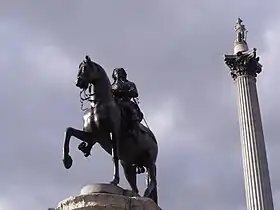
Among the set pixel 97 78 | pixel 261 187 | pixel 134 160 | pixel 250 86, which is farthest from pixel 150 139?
pixel 250 86

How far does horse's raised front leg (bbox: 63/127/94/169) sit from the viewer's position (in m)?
9.41

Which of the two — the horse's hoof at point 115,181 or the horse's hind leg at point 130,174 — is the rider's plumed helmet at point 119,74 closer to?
the horse's hind leg at point 130,174

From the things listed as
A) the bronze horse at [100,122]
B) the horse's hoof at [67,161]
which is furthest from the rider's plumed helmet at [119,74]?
the horse's hoof at [67,161]

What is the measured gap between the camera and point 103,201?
841 centimetres

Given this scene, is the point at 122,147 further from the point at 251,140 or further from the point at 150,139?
the point at 251,140

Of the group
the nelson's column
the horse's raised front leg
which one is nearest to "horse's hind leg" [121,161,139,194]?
the horse's raised front leg

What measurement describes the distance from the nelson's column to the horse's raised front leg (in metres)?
19.9

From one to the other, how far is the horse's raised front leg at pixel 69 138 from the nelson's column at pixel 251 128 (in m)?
19.9

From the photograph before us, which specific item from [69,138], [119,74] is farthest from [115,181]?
[119,74]

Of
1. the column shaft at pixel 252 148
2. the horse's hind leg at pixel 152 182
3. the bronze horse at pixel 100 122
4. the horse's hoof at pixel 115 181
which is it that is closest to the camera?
the horse's hoof at pixel 115 181

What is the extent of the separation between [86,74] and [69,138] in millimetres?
918

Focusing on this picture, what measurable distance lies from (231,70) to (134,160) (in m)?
22.6

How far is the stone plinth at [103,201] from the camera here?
27.5ft

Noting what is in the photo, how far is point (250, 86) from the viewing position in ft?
103
